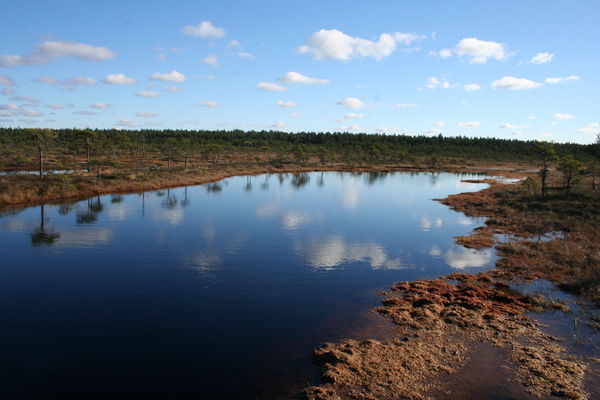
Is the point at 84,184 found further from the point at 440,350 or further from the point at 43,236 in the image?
the point at 440,350

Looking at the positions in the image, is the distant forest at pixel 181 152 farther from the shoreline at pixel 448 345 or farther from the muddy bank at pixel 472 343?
the shoreline at pixel 448 345

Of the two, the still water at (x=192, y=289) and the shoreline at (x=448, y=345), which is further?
the still water at (x=192, y=289)

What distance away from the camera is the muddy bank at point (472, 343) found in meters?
13.6

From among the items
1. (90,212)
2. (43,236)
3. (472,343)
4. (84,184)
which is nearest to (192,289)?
(472,343)

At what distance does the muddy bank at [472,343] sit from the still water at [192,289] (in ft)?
4.65

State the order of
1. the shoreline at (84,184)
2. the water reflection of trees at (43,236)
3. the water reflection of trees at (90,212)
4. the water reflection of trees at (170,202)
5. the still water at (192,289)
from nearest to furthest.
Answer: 1. the still water at (192,289)
2. the water reflection of trees at (43,236)
3. the water reflection of trees at (90,212)
4. the shoreline at (84,184)
5. the water reflection of trees at (170,202)

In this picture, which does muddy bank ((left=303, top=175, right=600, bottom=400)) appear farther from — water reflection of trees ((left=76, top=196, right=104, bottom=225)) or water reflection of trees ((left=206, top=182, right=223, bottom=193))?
water reflection of trees ((left=206, top=182, right=223, bottom=193))

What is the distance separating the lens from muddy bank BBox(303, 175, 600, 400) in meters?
13.6

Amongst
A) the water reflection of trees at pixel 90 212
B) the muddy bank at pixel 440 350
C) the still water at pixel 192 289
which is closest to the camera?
A: the muddy bank at pixel 440 350

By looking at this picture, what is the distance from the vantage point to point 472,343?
54.9 feet

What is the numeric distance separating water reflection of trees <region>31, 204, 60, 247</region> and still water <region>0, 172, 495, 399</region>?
21cm

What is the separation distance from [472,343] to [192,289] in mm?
14552

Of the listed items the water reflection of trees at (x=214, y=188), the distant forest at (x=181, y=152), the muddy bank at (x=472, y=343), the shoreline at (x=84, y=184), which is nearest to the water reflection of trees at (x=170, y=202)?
the shoreline at (x=84, y=184)

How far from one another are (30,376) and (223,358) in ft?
21.9
